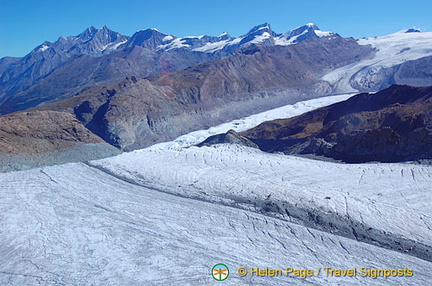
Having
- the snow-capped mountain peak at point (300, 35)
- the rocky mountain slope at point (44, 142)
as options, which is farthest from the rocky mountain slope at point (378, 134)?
the snow-capped mountain peak at point (300, 35)

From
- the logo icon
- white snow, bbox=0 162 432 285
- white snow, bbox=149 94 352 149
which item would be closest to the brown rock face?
white snow, bbox=0 162 432 285

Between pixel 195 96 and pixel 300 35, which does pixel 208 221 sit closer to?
pixel 195 96

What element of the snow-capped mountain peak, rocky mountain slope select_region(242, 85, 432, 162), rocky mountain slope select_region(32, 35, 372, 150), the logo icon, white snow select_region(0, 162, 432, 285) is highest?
the snow-capped mountain peak

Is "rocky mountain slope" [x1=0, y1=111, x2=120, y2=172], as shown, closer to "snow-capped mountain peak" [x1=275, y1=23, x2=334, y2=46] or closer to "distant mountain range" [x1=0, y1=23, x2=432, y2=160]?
"distant mountain range" [x1=0, y1=23, x2=432, y2=160]

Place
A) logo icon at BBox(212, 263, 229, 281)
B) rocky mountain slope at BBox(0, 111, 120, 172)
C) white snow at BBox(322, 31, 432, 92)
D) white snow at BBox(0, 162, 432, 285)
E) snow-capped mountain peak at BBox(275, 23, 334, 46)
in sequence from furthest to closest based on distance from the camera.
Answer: snow-capped mountain peak at BBox(275, 23, 334, 46) < white snow at BBox(322, 31, 432, 92) < rocky mountain slope at BBox(0, 111, 120, 172) < white snow at BBox(0, 162, 432, 285) < logo icon at BBox(212, 263, 229, 281)

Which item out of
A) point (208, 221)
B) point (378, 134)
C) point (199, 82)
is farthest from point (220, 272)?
point (199, 82)

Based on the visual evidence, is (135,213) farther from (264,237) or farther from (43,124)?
(43,124)

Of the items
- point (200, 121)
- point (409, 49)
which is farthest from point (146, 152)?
point (409, 49)
